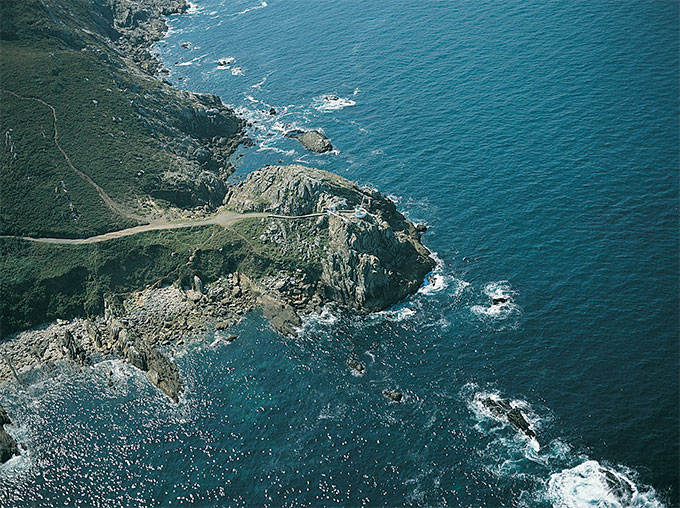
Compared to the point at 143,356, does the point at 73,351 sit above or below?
above

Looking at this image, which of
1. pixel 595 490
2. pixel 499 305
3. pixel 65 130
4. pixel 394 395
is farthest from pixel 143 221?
pixel 595 490

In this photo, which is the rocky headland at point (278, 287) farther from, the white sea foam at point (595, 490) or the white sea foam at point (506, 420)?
the white sea foam at point (595, 490)

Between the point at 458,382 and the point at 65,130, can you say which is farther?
the point at 65,130

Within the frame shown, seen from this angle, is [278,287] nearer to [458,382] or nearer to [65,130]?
[458,382]

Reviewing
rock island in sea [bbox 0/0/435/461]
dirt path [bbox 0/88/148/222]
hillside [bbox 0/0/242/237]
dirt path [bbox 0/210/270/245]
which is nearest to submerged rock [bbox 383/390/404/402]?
rock island in sea [bbox 0/0/435/461]

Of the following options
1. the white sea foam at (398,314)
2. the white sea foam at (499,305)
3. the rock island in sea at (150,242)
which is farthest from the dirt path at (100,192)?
the white sea foam at (499,305)

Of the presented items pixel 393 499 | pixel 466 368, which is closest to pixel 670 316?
pixel 466 368
